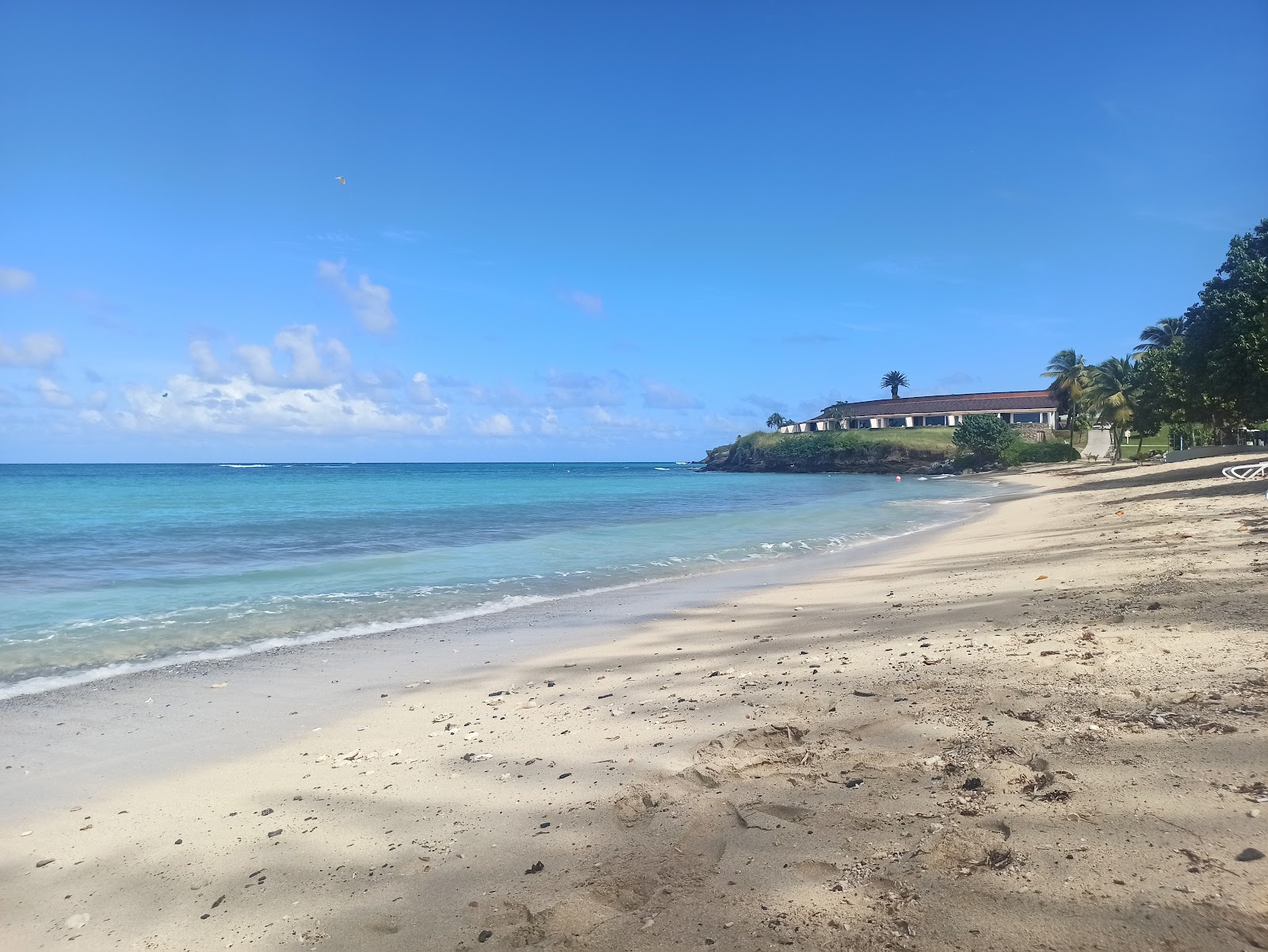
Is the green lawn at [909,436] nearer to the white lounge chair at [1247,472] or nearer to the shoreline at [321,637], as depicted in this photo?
the white lounge chair at [1247,472]

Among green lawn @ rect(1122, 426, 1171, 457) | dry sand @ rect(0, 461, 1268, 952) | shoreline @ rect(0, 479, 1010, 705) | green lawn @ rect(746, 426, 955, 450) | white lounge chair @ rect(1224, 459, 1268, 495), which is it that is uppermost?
green lawn @ rect(746, 426, 955, 450)

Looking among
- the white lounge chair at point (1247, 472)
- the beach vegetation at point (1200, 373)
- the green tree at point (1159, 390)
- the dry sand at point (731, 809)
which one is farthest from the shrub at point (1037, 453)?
the dry sand at point (731, 809)

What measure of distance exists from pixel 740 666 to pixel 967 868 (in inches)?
155

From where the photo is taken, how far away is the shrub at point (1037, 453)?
2840 inches

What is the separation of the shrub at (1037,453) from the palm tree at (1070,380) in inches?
187

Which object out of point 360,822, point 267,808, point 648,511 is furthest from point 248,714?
point 648,511

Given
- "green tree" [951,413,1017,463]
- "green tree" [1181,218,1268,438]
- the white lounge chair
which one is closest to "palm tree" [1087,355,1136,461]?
"green tree" [951,413,1017,463]

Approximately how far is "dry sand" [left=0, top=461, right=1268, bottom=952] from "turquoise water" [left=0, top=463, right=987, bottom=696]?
3.17m

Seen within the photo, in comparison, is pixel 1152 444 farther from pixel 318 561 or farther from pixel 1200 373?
pixel 318 561

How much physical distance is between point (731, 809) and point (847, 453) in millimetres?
97178

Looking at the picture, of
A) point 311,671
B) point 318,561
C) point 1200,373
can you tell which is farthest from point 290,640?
point 1200,373

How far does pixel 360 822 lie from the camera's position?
4.30m

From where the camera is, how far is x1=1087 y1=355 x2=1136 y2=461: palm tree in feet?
195

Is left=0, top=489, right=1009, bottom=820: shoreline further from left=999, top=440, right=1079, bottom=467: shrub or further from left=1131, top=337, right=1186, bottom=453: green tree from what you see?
left=999, top=440, right=1079, bottom=467: shrub
